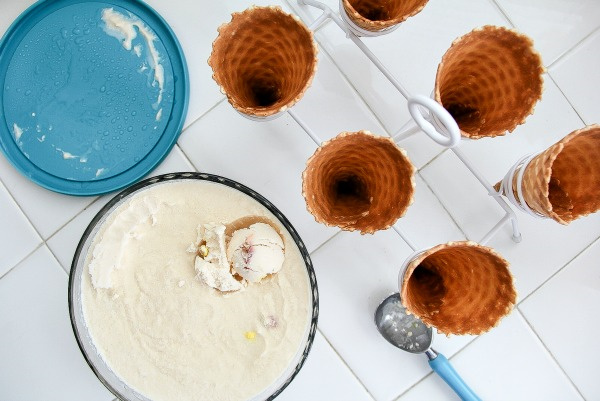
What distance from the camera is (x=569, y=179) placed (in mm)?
625

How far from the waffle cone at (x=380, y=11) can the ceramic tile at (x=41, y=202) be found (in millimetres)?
476

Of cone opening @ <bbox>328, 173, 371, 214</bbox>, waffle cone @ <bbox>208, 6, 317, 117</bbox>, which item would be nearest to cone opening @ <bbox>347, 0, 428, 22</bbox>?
waffle cone @ <bbox>208, 6, 317, 117</bbox>

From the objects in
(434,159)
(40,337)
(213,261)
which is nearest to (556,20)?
(434,159)

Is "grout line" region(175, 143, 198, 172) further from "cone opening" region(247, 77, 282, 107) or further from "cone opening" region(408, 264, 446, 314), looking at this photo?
"cone opening" region(408, 264, 446, 314)

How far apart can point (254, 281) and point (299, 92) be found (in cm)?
27

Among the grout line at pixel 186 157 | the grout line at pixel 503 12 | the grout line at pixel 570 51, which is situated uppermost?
the grout line at pixel 186 157

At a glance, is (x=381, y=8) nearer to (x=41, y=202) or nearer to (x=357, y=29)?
(x=357, y=29)

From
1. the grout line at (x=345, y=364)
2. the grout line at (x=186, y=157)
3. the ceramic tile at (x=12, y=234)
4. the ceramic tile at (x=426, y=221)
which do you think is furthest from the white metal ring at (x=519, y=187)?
the ceramic tile at (x=12, y=234)

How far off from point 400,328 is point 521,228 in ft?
0.79

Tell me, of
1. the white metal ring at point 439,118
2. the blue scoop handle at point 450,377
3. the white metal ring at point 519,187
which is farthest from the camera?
the blue scoop handle at point 450,377

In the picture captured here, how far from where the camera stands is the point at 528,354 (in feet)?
2.60

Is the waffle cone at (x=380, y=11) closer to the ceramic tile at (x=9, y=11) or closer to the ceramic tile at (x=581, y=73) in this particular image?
the ceramic tile at (x=581, y=73)

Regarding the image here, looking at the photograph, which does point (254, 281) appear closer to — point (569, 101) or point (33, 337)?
point (33, 337)

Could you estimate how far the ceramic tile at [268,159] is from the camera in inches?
30.8
